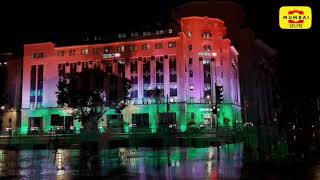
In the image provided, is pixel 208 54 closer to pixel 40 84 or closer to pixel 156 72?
pixel 156 72

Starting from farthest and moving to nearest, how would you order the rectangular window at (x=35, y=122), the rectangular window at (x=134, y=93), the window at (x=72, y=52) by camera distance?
the rectangular window at (x=35, y=122), the window at (x=72, y=52), the rectangular window at (x=134, y=93)

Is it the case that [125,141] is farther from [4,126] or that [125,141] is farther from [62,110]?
[4,126]

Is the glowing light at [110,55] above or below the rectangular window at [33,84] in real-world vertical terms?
above

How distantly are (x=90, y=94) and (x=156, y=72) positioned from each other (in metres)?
24.9

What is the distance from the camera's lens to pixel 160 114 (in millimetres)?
100000

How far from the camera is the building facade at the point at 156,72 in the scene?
333 ft

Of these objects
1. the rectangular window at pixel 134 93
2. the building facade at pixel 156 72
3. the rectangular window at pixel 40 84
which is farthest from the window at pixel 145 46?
the rectangular window at pixel 40 84

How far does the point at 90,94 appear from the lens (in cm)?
8475

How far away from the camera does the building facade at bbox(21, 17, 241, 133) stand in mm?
101562

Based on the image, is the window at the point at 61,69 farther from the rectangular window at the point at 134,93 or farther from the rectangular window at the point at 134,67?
the rectangular window at the point at 134,93

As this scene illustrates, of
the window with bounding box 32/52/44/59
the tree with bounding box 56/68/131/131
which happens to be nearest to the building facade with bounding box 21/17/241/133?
the window with bounding box 32/52/44/59

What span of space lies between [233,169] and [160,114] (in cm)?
8128

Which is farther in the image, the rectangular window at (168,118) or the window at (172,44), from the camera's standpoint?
the window at (172,44)

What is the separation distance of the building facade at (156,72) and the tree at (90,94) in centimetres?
1026
